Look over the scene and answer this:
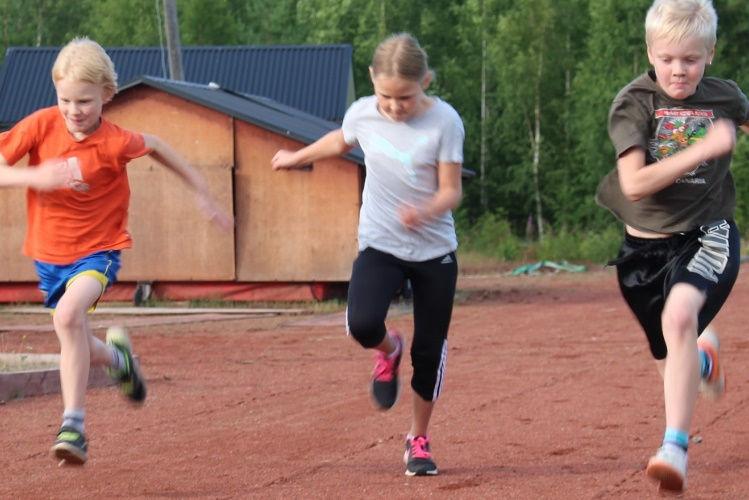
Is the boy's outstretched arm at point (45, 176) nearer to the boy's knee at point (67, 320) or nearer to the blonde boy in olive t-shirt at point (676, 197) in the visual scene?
the boy's knee at point (67, 320)

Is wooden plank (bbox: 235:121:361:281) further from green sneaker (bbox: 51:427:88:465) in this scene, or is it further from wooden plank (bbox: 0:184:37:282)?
green sneaker (bbox: 51:427:88:465)

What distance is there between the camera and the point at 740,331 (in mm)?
15461

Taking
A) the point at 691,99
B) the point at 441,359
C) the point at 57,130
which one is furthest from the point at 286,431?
the point at 691,99

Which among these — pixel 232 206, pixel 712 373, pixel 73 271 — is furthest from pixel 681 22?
pixel 232 206

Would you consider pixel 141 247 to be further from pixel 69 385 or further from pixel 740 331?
pixel 69 385

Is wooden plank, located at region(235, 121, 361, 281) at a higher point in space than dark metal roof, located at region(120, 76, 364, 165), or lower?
lower

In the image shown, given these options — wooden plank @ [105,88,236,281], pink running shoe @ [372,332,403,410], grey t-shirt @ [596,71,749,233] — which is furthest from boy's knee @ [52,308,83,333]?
wooden plank @ [105,88,236,281]

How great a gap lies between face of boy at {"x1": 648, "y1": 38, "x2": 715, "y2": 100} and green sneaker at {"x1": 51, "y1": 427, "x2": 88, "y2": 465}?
9.81 feet

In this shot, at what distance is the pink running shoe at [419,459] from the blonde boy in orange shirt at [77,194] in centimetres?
137

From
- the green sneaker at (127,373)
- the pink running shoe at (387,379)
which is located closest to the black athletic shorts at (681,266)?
the pink running shoe at (387,379)

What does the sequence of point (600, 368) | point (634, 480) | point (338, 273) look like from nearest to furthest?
point (634, 480)
point (600, 368)
point (338, 273)

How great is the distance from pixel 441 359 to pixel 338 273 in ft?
47.1

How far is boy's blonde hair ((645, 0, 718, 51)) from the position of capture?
6129mm

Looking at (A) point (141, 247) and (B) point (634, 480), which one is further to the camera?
(A) point (141, 247)
